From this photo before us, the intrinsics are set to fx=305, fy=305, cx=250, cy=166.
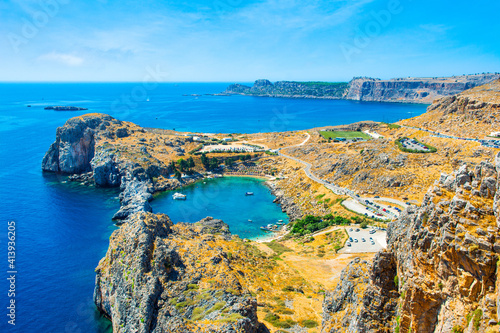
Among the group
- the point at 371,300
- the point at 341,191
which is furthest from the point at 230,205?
the point at 371,300

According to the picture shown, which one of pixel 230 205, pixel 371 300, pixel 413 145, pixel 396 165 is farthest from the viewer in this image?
pixel 413 145

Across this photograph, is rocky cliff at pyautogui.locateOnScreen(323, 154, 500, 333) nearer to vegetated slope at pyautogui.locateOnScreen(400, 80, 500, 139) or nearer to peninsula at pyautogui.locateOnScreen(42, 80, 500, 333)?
peninsula at pyautogui.locateOnScreen(42, 80, 500, 333)

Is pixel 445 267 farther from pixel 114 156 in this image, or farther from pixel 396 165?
pixel 114 156

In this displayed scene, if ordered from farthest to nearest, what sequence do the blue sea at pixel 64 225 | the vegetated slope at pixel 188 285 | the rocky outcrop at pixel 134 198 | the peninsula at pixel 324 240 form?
the rocky outcrop at pixel 134 198 < the blue sea at pixel 64 225 < the vegetated slope at pixel 188 285 < the peninsula at pixel 324 240

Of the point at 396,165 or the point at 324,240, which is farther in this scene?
the point at 396,165

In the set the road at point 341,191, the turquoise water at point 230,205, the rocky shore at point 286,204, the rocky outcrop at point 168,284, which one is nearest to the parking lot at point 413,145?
the road at point 341,191

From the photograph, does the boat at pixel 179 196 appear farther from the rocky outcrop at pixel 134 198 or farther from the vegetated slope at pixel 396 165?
the vegetated slope at pixel 396 165

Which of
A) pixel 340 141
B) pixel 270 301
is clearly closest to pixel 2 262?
pixel 270 301
